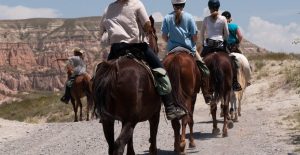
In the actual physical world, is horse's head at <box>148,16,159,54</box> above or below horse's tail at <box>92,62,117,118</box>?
above

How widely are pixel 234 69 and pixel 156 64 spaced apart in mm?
5209

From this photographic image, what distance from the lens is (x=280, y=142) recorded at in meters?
10.9

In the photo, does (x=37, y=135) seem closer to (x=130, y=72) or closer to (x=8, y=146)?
(x=8, y=146)

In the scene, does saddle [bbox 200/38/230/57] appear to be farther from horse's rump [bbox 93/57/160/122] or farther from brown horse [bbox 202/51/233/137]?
horse's rump [bbox 93/57/160/122]

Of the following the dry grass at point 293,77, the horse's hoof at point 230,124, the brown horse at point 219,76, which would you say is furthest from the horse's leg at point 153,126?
the dry grass at point 293,77

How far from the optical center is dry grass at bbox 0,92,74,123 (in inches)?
1108

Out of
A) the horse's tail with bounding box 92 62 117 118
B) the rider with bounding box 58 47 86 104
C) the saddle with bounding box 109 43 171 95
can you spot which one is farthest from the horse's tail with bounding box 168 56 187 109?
the rider with bounding box 58 47 86 104

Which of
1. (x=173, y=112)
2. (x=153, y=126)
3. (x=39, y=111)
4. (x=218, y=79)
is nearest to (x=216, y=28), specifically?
(x=218, y=79)

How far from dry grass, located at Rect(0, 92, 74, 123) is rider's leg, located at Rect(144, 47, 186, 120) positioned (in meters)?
19.0

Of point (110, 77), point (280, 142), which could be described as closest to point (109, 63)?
point (110, 77)

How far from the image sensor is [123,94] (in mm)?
6430

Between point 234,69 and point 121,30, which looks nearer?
point 121,30

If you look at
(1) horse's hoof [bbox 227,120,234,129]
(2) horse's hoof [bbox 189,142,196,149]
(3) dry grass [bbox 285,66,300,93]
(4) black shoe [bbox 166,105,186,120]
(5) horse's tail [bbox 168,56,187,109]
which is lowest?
(3) dry grass [bbox 285,66,300,93]

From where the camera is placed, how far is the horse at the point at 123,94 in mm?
6445
